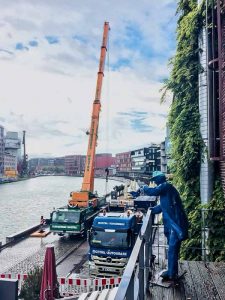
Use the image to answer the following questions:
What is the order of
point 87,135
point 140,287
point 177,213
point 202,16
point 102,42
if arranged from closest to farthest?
point 140,287 < point 177,213 < point 202,16 < point 87,135 < point 102,42

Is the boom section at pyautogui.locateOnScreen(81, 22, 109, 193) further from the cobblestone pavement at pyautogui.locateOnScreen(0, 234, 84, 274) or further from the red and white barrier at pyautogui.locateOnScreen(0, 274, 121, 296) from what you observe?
the red and white barrier at pyautogui.locateOnScreen(0, 274, 121, 296)

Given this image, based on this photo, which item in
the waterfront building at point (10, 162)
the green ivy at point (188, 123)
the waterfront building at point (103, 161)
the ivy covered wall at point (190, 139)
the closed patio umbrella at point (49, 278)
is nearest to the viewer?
the ivy covered wall at point (190, 139)

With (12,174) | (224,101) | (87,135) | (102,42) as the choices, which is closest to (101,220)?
(224,101)

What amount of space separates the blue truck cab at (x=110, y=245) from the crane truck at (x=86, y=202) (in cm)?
990

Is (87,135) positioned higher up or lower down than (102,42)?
lower down

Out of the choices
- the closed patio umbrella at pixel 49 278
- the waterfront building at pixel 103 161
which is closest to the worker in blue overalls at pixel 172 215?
the closed patio umbrella at pixel 49 278

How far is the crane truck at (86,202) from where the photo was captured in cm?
2500

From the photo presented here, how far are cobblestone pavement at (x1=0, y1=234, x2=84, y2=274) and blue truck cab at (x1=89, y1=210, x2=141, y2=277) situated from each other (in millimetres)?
5051

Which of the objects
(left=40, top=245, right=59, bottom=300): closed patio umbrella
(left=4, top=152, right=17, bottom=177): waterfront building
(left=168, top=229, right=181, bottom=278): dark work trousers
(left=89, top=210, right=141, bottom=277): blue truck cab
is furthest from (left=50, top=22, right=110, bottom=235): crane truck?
(left=4, top=152, right=17, bottom=177): waterfront building

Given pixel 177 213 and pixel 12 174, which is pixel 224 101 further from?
pixel 12 174

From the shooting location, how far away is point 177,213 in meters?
5.44

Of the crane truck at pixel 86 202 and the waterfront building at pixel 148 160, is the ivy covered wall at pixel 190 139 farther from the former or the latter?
the waterfront building at pixel 148 160

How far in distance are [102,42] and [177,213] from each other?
3104 centimetres

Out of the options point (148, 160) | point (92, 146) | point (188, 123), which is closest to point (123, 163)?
point (148, 160)
